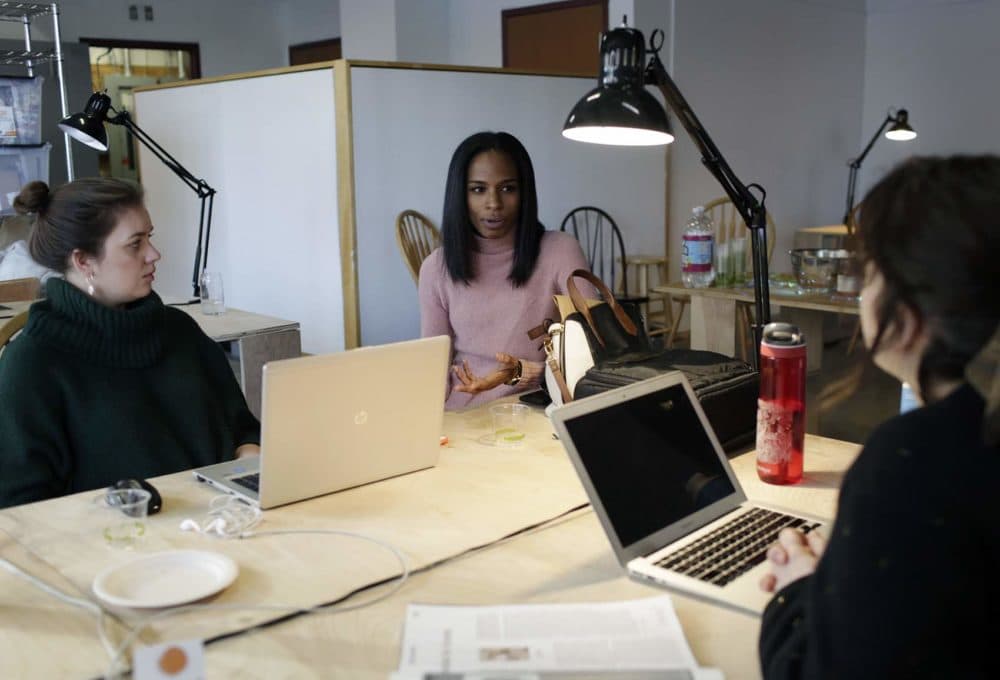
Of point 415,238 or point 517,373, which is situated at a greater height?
point 415,238

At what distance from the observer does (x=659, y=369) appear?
5.86ft

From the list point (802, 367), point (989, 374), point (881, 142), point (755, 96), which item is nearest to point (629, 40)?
point (802, 367)

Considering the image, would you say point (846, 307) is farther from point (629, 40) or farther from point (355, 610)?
point (355, 610)

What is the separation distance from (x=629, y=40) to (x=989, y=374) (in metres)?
1.01

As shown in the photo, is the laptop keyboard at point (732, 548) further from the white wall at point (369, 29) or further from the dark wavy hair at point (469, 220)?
the white wall at point (369, 29)

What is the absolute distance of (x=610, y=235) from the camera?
517cm

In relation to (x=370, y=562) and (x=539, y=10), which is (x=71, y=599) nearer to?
(x=370, y=562)

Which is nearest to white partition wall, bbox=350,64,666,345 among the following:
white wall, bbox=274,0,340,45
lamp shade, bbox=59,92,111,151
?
lamp shade, bbox=59,92,111,151

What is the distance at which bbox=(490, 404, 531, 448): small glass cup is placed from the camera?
1.88m

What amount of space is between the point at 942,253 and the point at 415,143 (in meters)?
3.47

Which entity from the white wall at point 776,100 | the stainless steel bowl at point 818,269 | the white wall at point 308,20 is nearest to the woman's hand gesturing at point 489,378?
the stainless steel bowl at point 818,269

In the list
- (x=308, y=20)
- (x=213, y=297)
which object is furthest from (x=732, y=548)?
(x=308, y=20)

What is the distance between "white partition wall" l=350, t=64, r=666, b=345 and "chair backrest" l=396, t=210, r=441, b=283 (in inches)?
2.0

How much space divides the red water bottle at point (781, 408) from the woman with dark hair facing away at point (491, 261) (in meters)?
1.03
